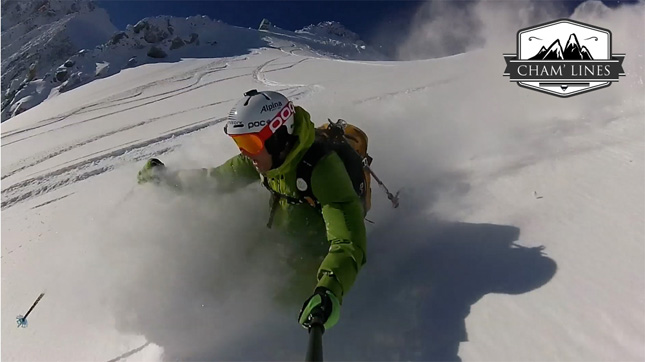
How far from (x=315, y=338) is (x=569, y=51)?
6653 mm

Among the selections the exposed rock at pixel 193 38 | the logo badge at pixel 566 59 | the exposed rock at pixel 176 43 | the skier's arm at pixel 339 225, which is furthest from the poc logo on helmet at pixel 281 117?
the exposed rock at pixel 193 38

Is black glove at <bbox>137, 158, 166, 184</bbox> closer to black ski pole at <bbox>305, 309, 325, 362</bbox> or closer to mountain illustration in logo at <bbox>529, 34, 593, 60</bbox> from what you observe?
black ski pole at <bbox>305, 309, 325, 362</bbox>

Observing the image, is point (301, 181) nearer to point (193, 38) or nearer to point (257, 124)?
point (257, 124)

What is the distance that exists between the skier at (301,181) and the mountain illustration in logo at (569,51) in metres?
5.36

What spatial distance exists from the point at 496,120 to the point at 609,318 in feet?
13.5

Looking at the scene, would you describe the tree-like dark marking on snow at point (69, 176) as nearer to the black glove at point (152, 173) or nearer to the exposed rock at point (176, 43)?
the black glove at point (152, 173)

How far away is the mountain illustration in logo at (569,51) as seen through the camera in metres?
7.00

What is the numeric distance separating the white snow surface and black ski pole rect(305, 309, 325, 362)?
0.59 meters

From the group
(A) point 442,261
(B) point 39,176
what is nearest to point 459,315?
(A) point 442,261

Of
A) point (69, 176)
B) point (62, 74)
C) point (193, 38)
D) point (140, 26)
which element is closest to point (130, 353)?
point (69, 176)

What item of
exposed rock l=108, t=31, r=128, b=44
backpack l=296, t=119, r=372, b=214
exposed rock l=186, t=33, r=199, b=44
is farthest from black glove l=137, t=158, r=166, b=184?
exposed rock l=108, t=31, r=128, b=44

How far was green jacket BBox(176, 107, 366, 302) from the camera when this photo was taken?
9.22 feet

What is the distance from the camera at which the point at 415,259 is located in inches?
144

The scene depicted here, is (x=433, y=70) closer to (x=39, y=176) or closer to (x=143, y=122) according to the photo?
(x=143, y=122)
